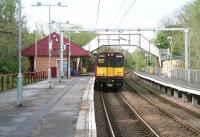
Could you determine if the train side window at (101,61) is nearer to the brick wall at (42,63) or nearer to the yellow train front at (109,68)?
the yellow train front at (109,68)

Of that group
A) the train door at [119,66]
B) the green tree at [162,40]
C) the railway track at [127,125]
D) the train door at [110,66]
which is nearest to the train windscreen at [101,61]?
the train door at [110,66]

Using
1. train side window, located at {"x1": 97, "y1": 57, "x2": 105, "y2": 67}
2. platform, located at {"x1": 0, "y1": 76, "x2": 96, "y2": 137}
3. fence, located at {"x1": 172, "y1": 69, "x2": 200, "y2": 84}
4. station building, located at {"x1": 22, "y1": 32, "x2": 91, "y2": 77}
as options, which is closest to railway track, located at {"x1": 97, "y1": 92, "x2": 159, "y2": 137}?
platform, located at {"x1": 0, "y1": 76, "x2": 96, "y2": 137}

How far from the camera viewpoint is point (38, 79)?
163 feet

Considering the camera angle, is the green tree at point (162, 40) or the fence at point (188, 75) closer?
the fence at point (188, 75)

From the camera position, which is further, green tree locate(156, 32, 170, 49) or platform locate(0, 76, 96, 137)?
green tree locate(156, 32, 170, 49)

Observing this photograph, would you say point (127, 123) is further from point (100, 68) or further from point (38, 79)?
point (38, 79)

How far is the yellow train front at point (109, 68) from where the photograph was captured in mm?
39000

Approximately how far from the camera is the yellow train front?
128ft

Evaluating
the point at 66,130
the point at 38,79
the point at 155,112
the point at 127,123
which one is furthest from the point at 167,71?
the point at 66,130

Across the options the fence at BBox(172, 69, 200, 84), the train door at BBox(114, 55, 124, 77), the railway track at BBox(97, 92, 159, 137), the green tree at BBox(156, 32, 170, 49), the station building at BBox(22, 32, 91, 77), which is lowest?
the railway track at BBox(97, 92, 159, 137)

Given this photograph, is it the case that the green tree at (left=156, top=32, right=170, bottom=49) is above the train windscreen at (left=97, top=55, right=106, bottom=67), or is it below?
above

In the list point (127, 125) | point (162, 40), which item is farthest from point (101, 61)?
point (162, 40)

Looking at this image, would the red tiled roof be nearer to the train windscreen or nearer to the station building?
the station building

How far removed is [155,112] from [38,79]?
27.4 meters
